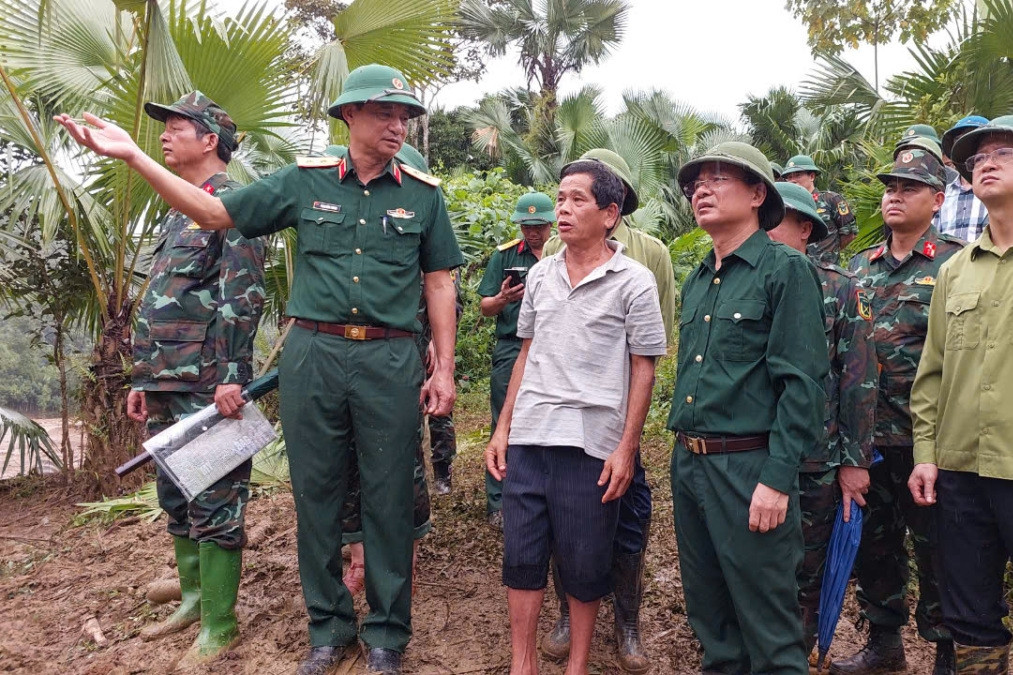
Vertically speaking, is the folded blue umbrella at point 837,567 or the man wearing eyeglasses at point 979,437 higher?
the man wearing eyeglasses at point 979,437

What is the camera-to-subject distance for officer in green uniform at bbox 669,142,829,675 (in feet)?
7.75

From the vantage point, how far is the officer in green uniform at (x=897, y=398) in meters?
3.28

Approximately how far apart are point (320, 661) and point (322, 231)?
1.66m

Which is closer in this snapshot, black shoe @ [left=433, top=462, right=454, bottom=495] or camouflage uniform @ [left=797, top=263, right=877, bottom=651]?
camouflage uniform @ [left=797, top=263, right=877, bottom=651]

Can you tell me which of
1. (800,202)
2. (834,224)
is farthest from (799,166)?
(800,202)

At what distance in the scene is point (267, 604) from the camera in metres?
3.87

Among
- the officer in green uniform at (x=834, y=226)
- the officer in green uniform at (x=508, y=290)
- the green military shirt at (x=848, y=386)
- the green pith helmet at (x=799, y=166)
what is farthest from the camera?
the green pith helmet at (x=799, y=166)

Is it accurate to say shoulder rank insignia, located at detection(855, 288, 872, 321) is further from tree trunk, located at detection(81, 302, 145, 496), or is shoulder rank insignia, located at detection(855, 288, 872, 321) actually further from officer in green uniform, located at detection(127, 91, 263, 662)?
tree trunk, located at detection(81, 302, 145, 496)

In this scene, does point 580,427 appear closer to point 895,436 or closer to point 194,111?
point 895,436

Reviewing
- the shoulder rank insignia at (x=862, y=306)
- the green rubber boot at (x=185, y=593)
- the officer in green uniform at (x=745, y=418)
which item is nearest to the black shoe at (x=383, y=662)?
the green rubber boot at (x=185, y=593)

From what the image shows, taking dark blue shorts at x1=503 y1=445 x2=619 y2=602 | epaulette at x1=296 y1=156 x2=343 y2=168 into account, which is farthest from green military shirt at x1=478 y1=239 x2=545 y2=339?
dark blue shorts at x1=503 y1=445 x2=619 y2=602

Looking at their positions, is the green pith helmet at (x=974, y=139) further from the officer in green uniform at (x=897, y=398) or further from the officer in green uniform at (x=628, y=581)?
the officer in green uniform at (x=628, y=581)

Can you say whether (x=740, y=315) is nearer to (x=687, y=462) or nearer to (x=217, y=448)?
(x=687, y=462)

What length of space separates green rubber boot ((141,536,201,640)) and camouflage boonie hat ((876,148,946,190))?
3412 millimetres
